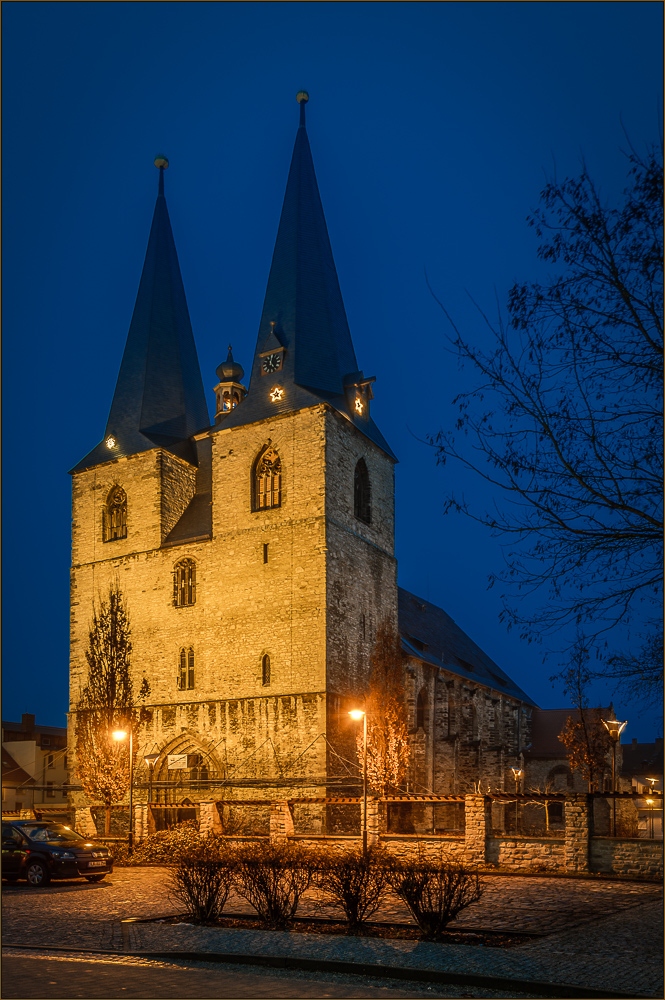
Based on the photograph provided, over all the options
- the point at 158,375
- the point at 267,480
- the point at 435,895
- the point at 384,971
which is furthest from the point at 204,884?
the point at 158,375

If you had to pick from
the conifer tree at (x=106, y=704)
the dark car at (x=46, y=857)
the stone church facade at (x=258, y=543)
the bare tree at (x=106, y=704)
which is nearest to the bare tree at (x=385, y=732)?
the stone church facade at (x=258, y=543)

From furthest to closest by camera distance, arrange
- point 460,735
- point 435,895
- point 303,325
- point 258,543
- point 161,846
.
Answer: point 460,735 < point 303,325 < point 258,543 < point 161,846 < point 435,895

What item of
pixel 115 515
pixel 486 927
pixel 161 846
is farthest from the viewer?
pixel 115 515

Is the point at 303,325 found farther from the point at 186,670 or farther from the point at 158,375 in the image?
the point at 186,670

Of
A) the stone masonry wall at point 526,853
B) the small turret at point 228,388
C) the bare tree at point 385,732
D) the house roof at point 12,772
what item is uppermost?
the small turret at point 228,388

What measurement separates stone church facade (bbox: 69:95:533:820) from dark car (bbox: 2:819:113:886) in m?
12.3

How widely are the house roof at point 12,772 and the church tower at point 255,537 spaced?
20870 millimetres

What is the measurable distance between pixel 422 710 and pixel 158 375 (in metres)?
18.2

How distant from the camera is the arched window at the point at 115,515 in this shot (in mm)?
40875

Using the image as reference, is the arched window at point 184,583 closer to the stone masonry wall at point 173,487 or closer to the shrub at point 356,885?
the stone masonry wall at point 173,487

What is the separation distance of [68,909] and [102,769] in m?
20.3

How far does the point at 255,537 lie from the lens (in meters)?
36.6

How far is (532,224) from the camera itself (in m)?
10.3

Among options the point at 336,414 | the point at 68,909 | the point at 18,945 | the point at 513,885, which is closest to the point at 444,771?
the point at 336,414
